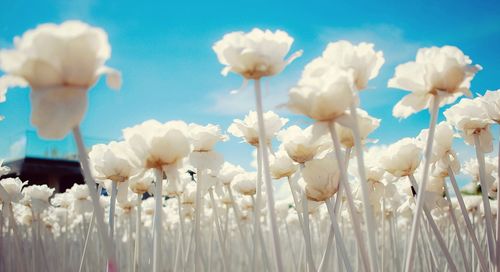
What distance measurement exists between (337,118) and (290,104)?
0.09 m

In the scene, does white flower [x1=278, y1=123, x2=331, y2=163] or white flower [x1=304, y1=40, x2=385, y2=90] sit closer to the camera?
white flower [x1=304, y1=40, x2=385, y2=90]

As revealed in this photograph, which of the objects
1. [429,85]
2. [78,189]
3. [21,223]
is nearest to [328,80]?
[429,85]

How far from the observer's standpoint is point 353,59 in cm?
84

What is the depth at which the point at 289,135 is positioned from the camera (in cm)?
117

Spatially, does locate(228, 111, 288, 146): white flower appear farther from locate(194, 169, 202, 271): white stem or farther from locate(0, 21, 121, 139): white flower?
locate(0, 21, 121, 139): white flower

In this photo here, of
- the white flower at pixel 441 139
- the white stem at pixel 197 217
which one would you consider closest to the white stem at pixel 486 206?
the white flower at pixel 441 139

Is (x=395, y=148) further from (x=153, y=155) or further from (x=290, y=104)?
(x=153, y=155)

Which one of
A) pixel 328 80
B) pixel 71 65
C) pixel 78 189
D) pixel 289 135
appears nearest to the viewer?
pixel 71 65

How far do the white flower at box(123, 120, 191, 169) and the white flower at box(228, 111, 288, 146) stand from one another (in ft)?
1.42

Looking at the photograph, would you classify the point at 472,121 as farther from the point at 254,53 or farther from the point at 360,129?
the point at 254,53

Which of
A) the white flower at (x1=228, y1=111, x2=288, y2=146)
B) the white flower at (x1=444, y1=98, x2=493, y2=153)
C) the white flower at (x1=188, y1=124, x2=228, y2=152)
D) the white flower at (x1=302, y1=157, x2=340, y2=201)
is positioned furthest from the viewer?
the white flower at (x1=188, y1=124, x2=228, y2=152)

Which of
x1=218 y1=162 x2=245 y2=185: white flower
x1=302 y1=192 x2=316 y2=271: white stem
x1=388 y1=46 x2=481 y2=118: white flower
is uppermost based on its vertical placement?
x1=218 y1=162 x2=245 y2=185: white flower

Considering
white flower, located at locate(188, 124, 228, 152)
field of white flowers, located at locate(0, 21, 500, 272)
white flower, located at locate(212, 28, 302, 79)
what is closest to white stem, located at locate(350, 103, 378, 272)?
field of white flowers, located at locate(0, 21, 500, 272)

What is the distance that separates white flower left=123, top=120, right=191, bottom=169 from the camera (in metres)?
0.91
